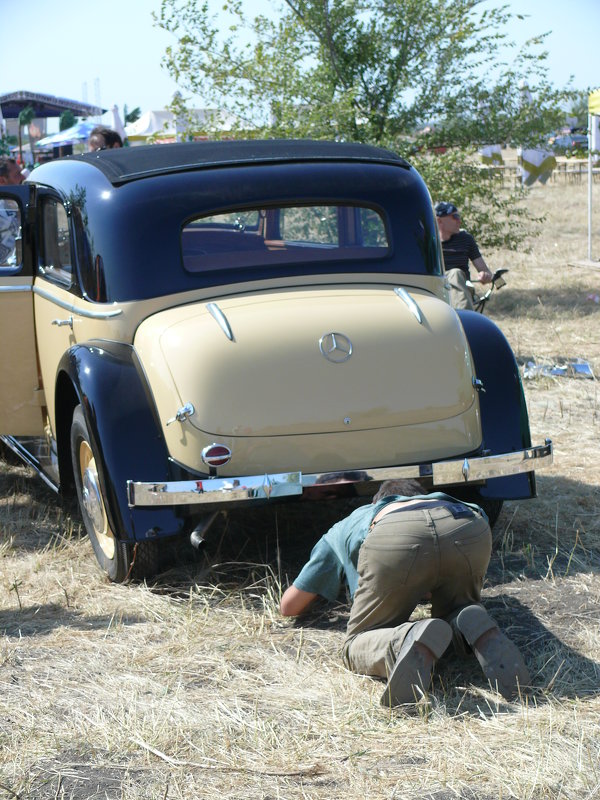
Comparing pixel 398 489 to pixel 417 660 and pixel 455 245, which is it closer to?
pixel 417 660

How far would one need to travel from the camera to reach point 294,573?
178 inches

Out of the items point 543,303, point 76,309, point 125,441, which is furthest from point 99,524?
point 543,303

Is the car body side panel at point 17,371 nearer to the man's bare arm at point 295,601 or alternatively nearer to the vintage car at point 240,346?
the vintage car at point 240,346

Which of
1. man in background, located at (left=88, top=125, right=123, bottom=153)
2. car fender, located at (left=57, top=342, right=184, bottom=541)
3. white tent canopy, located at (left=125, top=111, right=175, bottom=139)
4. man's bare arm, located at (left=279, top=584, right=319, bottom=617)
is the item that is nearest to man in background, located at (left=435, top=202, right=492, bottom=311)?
man in background, located at (left=88, top=125, right=123, bottom=153)

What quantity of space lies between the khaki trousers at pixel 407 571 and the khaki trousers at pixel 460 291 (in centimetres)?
385

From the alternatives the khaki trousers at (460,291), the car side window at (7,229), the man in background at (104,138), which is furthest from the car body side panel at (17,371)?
the khaki trousers at (460,291)

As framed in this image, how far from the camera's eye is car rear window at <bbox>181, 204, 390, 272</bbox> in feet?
15.8

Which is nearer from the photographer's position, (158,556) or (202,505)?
(202,505)

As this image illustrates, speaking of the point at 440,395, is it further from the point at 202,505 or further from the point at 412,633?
the point at 412,633

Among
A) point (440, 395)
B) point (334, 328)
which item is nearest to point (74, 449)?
point (334, 328)

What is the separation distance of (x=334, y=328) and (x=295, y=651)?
1.33m

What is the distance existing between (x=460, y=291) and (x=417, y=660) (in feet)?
14.9

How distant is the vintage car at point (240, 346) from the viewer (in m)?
4.12

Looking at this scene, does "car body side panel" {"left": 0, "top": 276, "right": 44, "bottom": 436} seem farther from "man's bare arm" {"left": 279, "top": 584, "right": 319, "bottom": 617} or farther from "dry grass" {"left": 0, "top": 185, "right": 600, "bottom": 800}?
"man's bare arm" {"left": 279, "top": 584, "right": 319, "bottom": 617}
